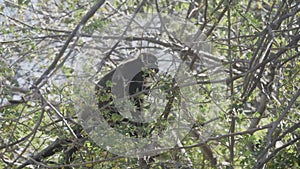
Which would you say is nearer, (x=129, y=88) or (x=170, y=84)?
(x=170, y=84)

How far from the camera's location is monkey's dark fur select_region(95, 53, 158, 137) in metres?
2.86

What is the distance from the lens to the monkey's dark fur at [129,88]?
286cm

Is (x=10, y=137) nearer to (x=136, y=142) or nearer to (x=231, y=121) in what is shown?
(x=136, y=142)

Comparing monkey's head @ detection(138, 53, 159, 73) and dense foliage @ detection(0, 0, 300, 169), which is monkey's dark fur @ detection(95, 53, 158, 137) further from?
dense foliage @ detection(0, 0, 300, 169)

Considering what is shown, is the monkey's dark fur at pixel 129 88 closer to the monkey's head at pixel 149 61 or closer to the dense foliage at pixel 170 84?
the monkey's head at pixel 149 61

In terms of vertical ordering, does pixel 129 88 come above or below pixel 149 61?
below

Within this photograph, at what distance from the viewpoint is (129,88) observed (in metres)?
3.02

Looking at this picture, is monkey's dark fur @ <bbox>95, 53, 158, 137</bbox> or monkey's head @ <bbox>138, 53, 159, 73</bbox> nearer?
monkey's dark fur @ <bbox>95, 53, 158, 137</bbox>

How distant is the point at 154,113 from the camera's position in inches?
117

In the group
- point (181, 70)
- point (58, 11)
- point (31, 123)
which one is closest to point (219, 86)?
point (181, 70)

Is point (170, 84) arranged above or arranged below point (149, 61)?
below

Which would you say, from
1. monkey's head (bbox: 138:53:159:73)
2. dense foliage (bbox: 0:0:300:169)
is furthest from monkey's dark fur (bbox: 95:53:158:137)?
dense foliage (bbox: 0:0:300:169)

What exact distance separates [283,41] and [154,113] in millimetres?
1040

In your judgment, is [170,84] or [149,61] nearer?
[170,84]
